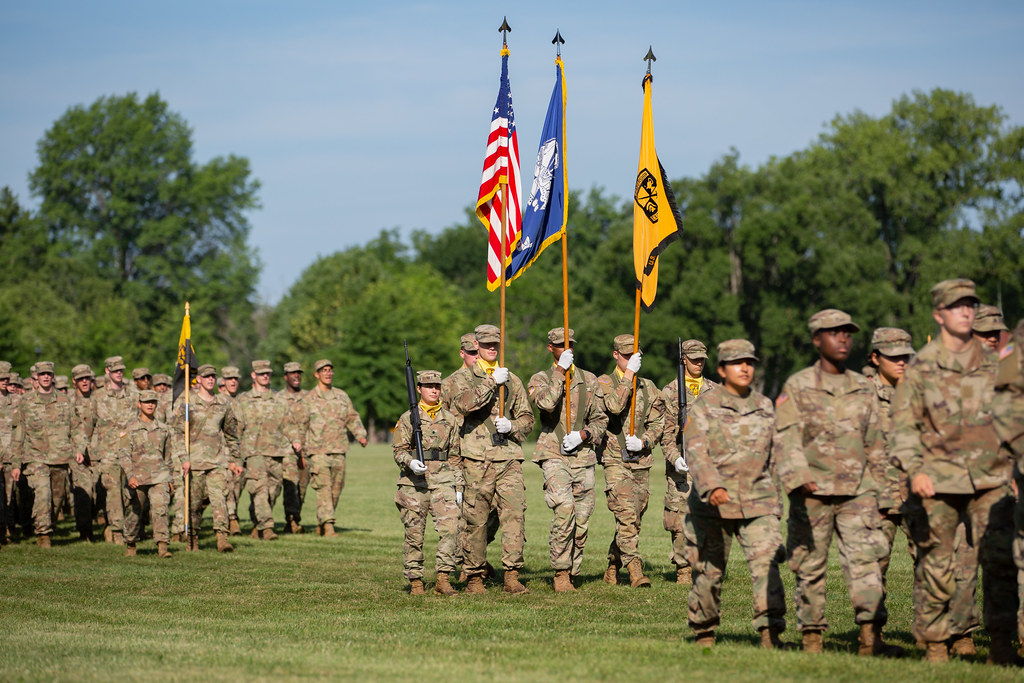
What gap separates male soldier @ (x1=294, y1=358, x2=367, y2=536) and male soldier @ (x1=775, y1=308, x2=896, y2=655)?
12711 mm

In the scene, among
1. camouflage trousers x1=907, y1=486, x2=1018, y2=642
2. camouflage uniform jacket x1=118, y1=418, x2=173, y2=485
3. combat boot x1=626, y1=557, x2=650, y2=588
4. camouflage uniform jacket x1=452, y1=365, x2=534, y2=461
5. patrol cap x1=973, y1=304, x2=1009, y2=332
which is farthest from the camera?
camouflage uniform jacket x1=118, y1=418, x2=173, y2=485

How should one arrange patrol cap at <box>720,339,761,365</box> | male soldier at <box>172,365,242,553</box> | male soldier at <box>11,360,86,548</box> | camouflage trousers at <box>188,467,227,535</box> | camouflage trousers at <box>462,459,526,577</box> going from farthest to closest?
male soldier at <box>11,360,86,548</box>, male soldier at <box>172,365,242,553</box>, camouflage trousers at <box>188,467,227,535</box>, camouflage trousers at <box>462,459,526,577</box>, patrol cap at <box>720,339,761,365</box>

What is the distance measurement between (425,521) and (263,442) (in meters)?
8.07

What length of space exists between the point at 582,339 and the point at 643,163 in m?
59.5

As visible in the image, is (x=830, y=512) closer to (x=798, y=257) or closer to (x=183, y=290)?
(x=798, y=257)

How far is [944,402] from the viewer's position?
9.49 m

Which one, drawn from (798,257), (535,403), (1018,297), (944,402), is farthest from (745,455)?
(1018,297)

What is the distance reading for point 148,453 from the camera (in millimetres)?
18125

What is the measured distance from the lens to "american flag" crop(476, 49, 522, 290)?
1562 centimetres

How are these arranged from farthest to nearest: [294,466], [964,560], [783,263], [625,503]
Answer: [783,263] → [294,466] → [625,503] → [964,560]

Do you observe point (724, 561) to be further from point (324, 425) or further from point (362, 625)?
point (324, 425)

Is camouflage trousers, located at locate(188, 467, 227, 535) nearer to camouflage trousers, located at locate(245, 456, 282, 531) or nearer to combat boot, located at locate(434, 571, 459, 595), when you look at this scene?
camouflage trousers, located at locate(245, 456, 282, 531)

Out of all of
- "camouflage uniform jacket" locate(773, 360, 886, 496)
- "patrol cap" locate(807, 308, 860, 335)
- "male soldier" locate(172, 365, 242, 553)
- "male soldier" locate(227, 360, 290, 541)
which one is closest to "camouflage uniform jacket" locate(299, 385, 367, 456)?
"male soldier" locate(227, 360, 290, 541)

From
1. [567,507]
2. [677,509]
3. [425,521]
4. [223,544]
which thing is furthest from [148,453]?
[677,509]
